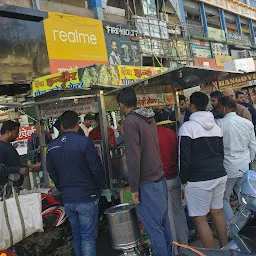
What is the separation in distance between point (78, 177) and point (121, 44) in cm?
1026

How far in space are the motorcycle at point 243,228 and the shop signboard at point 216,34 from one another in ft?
58.1

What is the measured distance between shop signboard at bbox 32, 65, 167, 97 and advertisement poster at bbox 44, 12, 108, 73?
600 cm

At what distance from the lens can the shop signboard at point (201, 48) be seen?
57.7 ft

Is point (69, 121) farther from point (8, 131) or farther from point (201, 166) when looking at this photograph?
point (201, 166)

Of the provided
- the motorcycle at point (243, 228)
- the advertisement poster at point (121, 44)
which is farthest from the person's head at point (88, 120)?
the advertisement poster at point (121, 44)

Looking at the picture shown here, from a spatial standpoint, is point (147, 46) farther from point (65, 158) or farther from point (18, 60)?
point (65, 158)

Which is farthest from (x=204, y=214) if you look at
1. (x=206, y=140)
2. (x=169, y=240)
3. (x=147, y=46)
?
(x=147, y=46)

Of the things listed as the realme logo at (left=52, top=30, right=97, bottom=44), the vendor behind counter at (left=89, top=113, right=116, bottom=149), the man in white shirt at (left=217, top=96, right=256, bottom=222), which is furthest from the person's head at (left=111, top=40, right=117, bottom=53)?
the man in white shirt at (left=217, top=96, right=256, bottom=222)

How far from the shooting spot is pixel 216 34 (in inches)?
784

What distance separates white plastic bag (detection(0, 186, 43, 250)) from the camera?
10.5 feet

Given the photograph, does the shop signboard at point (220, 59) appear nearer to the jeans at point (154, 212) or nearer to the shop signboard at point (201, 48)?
the shop signboard at point (201, 48)

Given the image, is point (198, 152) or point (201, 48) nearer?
point (198, 152)

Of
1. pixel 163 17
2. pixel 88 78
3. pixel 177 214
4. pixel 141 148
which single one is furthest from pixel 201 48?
pixel 141 148

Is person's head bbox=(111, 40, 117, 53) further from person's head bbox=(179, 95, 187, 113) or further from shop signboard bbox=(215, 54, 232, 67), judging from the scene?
shop signboard bbox=(215, 54, 232, 67)
